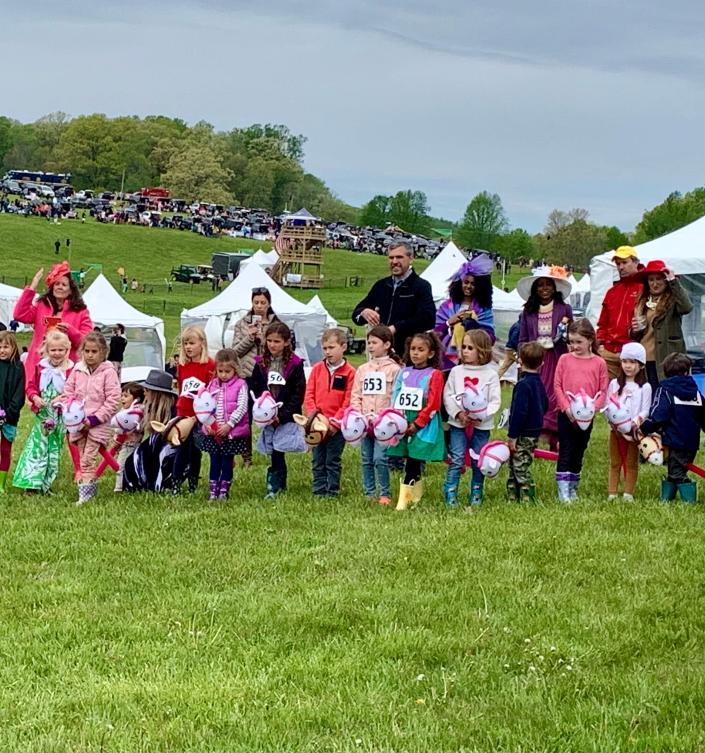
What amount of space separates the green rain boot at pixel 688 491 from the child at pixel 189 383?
3931mm

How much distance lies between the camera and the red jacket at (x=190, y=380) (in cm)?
870

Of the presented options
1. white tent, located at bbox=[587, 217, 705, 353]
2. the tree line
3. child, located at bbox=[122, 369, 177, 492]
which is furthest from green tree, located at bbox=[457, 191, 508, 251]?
child, located at bbox=[122, 369, 177, 492]

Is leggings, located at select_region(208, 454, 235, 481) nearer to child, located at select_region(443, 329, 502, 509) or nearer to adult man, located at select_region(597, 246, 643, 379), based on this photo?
child, located at select_region(443, 329, 502, 509)

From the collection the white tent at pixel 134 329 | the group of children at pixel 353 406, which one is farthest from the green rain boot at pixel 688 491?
the white tent at pixel 134 329

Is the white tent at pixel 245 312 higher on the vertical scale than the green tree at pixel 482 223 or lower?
lower

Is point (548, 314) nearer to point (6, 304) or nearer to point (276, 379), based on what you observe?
point (276, 379)

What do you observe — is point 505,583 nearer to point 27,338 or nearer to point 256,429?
point 256,429

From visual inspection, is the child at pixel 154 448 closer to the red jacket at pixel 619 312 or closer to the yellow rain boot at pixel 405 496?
the yellow rain boot at pixel 405 496

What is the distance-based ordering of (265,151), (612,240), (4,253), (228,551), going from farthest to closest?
(265,151), (612,240), (4,253), (228,551)

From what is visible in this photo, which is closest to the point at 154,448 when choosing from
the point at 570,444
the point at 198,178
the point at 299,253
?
the point at 570,444

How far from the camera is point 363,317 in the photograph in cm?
891

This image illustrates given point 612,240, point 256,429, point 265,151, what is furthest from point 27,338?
point 265,151

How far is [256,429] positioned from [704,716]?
11.2 metres

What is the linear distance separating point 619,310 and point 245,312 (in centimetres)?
1738
